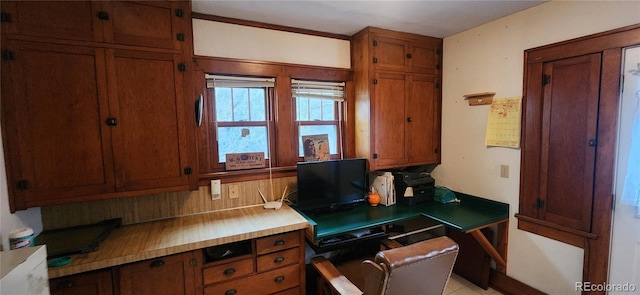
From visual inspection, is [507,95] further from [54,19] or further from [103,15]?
[54,19]

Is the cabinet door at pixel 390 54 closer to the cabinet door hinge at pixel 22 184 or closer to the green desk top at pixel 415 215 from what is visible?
the green desk top at pixel 415 215

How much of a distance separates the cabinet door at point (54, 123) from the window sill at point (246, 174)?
2.09 feet

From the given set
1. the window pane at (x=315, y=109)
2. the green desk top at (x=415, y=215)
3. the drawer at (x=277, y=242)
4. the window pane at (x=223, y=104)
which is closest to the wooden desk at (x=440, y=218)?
the green desk top at (x=415, y=215)

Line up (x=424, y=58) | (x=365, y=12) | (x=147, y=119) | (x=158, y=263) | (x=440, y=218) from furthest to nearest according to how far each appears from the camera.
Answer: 1. (x=424, y=58)
2. (x=440, y=218)
3. (x=365, y=12)
4. (x=147, y=119)
5. (x=158, y=263)

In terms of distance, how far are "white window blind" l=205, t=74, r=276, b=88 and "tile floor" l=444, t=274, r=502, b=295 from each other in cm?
246

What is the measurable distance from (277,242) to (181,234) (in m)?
0.63

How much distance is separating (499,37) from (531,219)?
152 cm

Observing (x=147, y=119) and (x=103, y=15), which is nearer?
(x=103, y=15)

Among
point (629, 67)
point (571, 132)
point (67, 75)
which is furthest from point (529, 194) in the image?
point (67, 75)

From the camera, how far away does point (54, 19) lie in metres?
1.46

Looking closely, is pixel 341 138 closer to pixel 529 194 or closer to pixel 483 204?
pixel 483 204

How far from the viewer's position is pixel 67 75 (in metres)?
1.49

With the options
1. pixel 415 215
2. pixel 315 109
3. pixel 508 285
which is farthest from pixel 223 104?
pixel 508 285

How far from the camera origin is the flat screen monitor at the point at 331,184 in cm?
222
